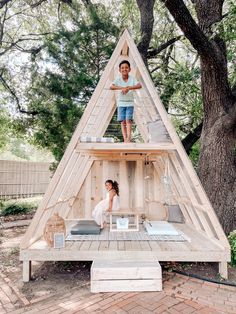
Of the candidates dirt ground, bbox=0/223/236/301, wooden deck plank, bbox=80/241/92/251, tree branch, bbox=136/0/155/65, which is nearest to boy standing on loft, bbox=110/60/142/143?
wooden deck plank, bbox=80/241/92/251

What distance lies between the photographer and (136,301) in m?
2.96

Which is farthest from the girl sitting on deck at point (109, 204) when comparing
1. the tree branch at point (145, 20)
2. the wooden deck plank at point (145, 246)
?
the tree branch at point (145, 20)

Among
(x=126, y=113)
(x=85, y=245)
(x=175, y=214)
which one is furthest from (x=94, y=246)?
(x=175, y=214)

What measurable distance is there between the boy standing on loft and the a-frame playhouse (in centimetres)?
18

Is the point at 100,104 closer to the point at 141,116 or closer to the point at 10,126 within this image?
the point at 141,116

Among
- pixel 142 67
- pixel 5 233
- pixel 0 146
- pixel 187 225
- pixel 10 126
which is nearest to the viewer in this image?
pixel 142 67

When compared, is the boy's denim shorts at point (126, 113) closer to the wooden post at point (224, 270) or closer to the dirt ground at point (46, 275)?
the dirt ground at point (46, 275)

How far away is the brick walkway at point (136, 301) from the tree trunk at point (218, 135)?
1683 mm

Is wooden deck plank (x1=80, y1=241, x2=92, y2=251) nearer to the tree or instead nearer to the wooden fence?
the tree

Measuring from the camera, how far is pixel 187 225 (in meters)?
5.36

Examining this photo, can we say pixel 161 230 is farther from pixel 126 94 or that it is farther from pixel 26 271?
pixel 126 94

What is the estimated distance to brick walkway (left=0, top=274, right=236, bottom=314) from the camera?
2795 mm

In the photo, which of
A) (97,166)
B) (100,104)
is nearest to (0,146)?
(97,166)

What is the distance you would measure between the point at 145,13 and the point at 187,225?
17.7 ft
